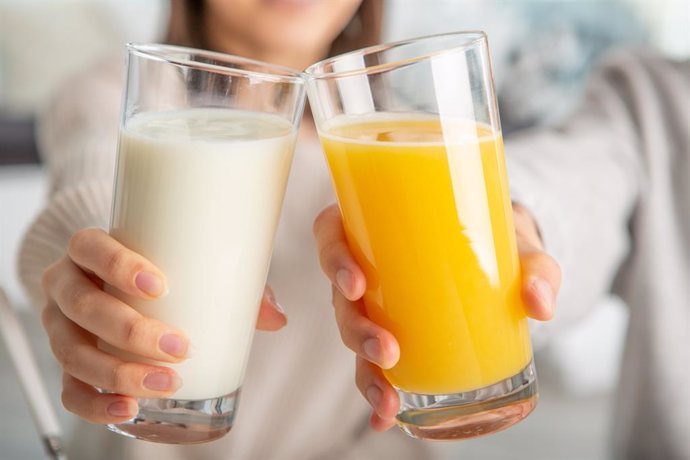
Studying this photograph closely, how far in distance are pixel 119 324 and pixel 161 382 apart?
0.05 meters

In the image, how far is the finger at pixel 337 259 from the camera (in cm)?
60

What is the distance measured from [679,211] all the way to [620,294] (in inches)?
5.8

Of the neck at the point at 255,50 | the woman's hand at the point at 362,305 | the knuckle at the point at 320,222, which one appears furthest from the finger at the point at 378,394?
the neck at the point at 255,50

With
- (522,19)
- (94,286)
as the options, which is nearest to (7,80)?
(522,19)

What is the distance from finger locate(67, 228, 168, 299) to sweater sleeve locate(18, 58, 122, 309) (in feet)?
0.73

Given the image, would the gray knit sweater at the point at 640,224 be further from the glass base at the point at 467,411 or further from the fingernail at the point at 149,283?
the fingernail at the point at 149,283

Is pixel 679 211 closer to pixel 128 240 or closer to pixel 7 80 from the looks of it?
pixel 128 240

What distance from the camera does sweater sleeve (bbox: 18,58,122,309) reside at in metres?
0.84

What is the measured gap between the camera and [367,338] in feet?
1.98

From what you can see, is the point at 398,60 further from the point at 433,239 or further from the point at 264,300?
the point at 264,300

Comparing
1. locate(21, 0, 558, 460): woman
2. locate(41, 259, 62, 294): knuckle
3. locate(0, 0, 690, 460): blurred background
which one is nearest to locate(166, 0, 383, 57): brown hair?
locate(21, 0, 558, 460): woman

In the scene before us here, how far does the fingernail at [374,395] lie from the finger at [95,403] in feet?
0.59

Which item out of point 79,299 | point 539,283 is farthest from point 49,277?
point 539,283

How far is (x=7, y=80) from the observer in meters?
3.96
